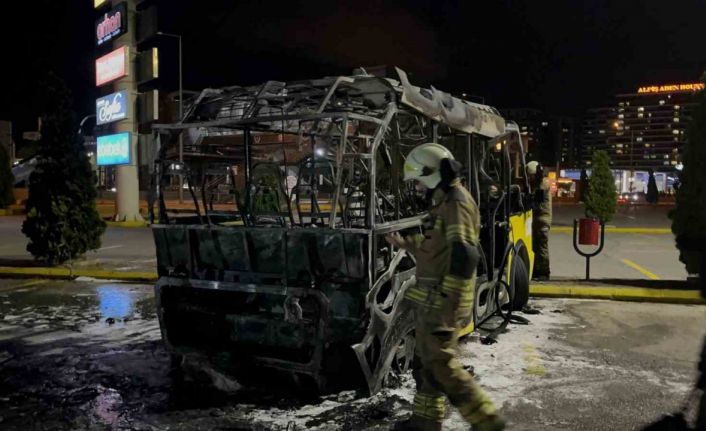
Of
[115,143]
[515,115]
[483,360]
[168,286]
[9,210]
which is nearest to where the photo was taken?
[168,286]

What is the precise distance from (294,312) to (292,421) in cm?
78

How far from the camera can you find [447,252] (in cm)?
396

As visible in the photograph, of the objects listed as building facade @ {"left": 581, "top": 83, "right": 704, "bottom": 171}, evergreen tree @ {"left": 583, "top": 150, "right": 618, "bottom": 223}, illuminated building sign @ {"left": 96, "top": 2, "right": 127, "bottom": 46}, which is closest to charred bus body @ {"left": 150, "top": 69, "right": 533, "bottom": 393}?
evergreen tree @ {"left": 583, "top": 150, "right": 618, "bottom": 223}

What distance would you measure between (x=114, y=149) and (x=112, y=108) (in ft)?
4.77

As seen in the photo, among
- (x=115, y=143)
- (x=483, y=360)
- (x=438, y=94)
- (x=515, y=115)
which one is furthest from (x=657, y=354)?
(x=515, y=115)

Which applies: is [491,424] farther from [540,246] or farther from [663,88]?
[663,88]

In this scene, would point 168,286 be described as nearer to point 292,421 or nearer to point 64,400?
point 64,400

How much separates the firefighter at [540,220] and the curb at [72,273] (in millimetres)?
6413

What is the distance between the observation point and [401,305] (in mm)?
4910

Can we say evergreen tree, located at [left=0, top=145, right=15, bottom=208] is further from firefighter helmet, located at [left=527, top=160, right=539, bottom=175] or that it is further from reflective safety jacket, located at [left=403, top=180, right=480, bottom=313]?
reflective safety jacket, located at [left=403, top=180, right=480, bottom=313]

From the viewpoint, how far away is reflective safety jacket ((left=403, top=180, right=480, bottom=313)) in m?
3.77

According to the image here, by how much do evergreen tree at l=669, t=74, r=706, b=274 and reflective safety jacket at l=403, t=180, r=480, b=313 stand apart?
6588mm

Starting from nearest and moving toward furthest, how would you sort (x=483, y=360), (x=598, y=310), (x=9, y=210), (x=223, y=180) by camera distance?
(x=483, y=360), (x=223, y=180), (x=598, y=310), (x=9, y=210)

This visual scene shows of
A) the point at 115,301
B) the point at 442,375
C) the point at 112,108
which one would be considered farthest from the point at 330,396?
the point at 112,108
